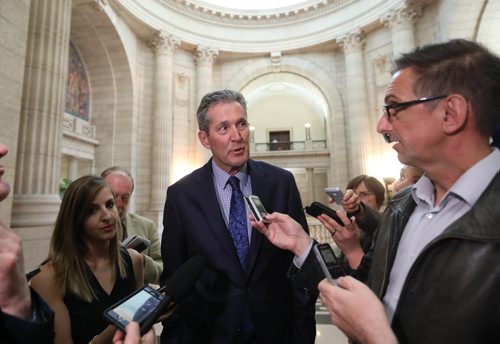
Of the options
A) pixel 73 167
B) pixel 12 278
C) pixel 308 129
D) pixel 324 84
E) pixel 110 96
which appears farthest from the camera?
pixel 308 129

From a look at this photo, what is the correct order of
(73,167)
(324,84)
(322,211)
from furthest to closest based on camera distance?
(324,84)
(73,167)
(322,211)

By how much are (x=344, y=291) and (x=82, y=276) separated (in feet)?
5.15

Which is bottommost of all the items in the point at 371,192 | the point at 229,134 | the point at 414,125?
the point at 371,192

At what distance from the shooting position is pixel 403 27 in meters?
11.9

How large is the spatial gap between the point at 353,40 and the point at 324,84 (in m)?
2.41

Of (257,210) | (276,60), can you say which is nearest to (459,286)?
(257,210)

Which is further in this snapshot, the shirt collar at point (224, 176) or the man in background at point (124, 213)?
the man in background at point (124, 213)

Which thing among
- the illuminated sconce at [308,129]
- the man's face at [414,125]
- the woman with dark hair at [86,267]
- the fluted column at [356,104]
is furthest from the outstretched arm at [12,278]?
the illuminated sconce at [308,129]

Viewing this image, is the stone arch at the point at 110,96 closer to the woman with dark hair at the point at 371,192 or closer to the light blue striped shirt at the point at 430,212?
the woman with dark hair at the point at 371,192

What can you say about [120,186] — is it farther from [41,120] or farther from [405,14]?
[405,14]

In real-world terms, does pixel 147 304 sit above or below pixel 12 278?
below

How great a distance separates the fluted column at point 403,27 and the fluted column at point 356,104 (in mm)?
1811

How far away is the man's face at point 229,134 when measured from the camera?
1.79m

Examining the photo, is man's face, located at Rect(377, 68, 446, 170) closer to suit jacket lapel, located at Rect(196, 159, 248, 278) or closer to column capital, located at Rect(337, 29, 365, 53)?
suit jacket lapel, located at Rect(196, 159, 248, 278)
